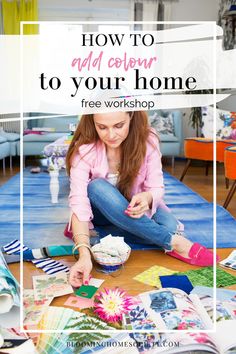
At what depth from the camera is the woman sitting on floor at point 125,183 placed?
4.30ft

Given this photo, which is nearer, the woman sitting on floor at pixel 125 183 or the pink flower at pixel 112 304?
the pink flower at pixel 112 304

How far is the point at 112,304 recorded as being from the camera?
106 cm

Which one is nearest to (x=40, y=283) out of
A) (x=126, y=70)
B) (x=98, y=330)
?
(x=98, y=330)

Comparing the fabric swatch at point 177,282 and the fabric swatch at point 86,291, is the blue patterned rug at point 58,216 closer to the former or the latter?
the fabric swatch at point 177,282

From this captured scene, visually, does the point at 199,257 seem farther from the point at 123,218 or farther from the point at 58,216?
the point at 58,216

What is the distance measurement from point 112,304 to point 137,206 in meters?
0.36

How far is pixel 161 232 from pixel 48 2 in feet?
15.0

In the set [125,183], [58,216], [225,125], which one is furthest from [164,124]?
[125,183]

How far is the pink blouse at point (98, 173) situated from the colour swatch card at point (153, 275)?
0.62ft

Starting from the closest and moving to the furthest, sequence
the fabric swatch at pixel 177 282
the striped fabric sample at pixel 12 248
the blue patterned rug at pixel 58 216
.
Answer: the fabric swatch at pixel 177 282 < the striped fabric sample at pixel 12 248 < the blue patterned rug at pixel 58 216

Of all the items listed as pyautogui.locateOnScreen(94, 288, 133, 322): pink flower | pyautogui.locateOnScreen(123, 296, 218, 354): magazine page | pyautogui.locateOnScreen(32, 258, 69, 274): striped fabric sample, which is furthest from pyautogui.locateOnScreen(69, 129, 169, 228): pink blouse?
pyautogui.locateOnScreen(123, 296, 218, 354): magazine page

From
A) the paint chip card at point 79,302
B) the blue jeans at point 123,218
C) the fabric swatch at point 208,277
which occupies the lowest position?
the paint chip card at point 79,302

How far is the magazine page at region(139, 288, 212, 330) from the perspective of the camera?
93 centimetres

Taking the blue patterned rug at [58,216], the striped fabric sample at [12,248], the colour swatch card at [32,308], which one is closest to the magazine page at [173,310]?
the colour swatch card at [32,308]
